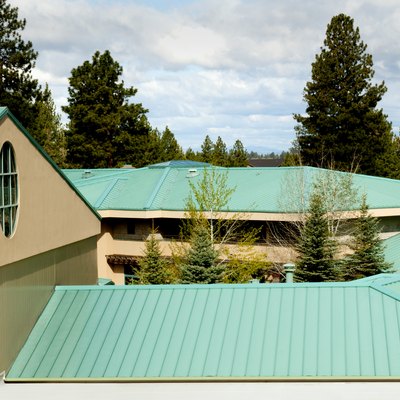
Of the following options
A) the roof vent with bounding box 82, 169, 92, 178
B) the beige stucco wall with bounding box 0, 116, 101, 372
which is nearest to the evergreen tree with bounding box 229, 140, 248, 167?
the roof vent with bounding box 82, 169, 92, 178

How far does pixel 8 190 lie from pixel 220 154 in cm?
7485

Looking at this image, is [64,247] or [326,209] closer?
[64,247]

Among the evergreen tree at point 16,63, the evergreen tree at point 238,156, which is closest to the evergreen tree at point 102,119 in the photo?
the evergreen tree at point 16,63

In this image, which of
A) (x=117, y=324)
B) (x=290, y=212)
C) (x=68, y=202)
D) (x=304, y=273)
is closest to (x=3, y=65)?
(x=290, y=212)

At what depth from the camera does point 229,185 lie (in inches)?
1506

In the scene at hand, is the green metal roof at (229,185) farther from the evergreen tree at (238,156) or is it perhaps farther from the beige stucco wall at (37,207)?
the evergreen tree at (238,156)

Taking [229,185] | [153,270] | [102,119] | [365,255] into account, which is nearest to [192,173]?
[229,185]

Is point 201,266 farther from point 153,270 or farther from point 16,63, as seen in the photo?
point 16,63

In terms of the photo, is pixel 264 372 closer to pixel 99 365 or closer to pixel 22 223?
pixel 99 365

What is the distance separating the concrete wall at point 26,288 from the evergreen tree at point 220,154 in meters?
62.9

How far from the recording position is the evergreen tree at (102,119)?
5888 cm

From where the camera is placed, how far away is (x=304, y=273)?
29.8m

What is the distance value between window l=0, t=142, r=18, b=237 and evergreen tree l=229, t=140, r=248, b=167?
71356 millimetres

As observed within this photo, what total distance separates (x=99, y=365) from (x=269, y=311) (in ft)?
12.8
